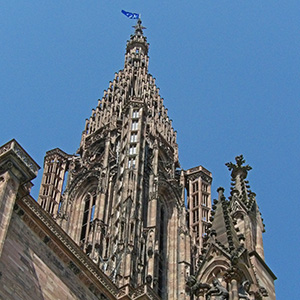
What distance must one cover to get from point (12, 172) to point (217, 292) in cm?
848

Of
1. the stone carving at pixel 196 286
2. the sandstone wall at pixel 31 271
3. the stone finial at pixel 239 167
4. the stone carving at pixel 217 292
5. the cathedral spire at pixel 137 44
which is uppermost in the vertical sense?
the cathedral spire at pixel 137 44

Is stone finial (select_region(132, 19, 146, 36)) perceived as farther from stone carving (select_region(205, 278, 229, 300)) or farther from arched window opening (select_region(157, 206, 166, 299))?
stone carving (select_region(205, 278, 229, 300))

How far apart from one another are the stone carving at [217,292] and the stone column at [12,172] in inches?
289

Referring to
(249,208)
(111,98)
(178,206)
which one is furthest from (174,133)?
(249,208)

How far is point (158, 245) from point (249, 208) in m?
20.8

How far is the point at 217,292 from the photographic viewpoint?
1049 cm

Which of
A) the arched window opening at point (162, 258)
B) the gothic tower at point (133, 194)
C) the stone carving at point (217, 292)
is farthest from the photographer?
the arched window opening at point (162, 258)

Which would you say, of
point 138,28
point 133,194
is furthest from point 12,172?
point 138,28

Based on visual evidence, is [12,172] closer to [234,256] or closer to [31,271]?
[31,271]

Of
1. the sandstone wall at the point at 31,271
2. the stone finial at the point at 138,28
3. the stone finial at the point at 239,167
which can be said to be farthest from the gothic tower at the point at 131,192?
the stone finial at the point at 239,167

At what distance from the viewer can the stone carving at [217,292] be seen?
10422mm

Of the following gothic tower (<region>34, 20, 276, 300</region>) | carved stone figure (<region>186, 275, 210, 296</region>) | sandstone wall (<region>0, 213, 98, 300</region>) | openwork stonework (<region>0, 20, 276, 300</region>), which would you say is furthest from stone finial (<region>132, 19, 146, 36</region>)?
carved stone figure (<region>186, 275, 210, 296</region>)

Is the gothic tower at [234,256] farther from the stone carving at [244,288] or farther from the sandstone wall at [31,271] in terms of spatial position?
the sandstone wall at [31,271]

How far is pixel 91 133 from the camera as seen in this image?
42094 mm
